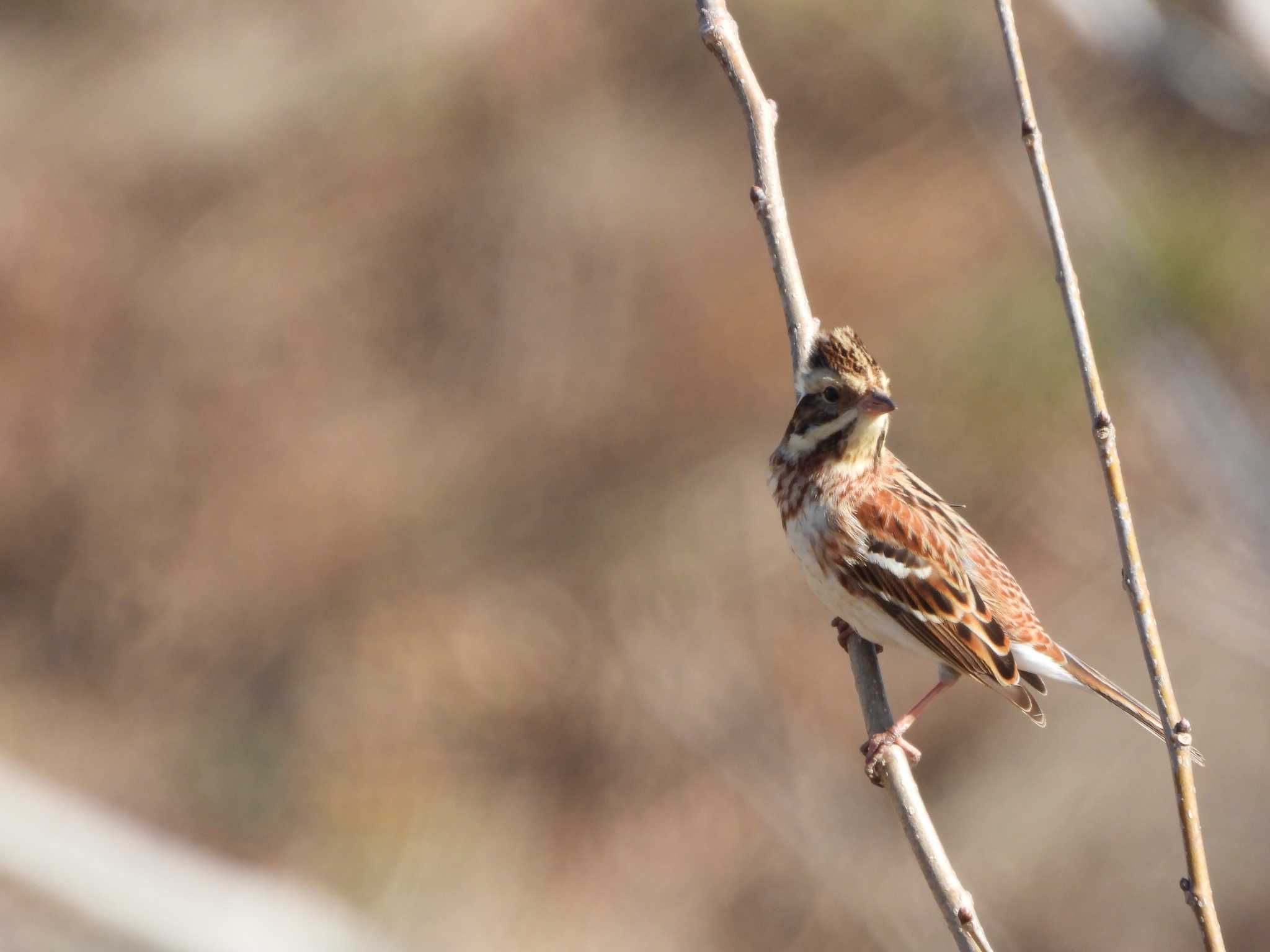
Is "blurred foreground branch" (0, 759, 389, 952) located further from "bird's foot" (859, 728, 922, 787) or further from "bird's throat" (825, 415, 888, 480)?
"bird's throat" (825, 415, 888, 480)

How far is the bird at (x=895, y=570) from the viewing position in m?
3.98

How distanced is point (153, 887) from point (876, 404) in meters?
5.19

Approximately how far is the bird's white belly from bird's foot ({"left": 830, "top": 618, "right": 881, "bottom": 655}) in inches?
1.4

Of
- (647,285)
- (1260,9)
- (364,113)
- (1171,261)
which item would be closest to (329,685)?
(647,285)

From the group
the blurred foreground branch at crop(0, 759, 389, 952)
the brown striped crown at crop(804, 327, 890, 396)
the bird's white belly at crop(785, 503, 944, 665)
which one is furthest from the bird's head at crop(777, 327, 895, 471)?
the blurred foreground branch at crop(0, 759, 389, 952)

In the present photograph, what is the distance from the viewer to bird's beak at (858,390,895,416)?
11.7 ft

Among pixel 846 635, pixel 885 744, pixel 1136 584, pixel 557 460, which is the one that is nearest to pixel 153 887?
pixel 557 460

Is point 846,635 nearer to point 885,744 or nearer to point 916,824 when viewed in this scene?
point 885,744

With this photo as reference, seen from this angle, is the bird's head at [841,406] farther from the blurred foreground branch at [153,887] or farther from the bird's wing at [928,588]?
the blurred foreground branch at [153,887]

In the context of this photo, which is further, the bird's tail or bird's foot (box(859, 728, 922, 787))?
the bird's tail

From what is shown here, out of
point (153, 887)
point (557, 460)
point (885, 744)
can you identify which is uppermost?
point (557, 460)

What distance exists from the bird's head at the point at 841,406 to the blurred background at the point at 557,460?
3.82 m

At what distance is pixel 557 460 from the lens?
9.36 metres

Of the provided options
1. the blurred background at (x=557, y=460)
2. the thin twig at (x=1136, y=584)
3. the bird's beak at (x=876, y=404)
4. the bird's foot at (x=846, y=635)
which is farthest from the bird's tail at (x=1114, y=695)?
the blurred background at (x=557, y=460)
